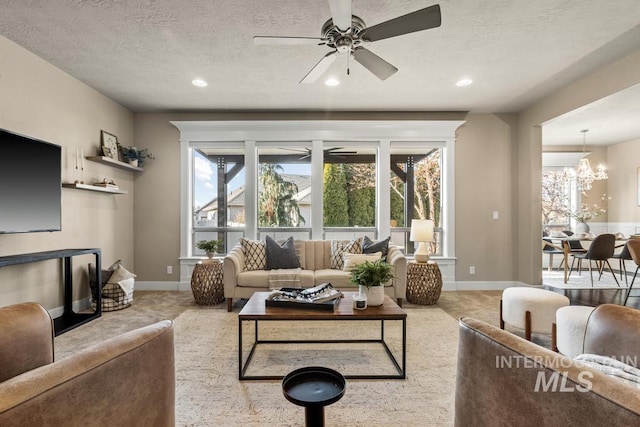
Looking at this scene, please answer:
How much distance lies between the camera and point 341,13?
5.96 feet

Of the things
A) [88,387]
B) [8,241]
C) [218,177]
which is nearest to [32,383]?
[88,387]

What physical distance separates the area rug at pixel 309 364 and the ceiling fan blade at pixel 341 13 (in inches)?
89.5

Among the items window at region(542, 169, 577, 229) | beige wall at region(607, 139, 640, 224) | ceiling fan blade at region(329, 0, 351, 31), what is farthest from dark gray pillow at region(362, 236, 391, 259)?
beige wall at region(607, 139, 640, 224)

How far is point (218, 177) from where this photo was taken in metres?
4.91

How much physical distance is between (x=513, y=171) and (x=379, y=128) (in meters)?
2.16

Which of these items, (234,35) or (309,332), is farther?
(309,332)

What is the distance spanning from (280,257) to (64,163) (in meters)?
2.64

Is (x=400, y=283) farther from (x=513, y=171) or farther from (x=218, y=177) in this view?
(x=218, y=177)

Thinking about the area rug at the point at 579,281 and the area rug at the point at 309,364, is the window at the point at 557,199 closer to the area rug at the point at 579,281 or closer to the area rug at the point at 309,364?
the area rug at the point at 579,281

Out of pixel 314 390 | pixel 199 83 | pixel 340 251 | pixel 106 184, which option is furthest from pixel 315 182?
pixel 314 390

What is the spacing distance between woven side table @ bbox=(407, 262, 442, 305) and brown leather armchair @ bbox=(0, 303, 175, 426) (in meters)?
3.20

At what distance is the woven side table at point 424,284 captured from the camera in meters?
3.84

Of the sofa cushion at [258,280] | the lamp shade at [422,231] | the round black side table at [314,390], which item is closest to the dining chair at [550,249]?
the lamp shade at [422,231]

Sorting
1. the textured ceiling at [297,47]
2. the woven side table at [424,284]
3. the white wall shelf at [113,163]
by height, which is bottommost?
the woven side table at [424,284]
